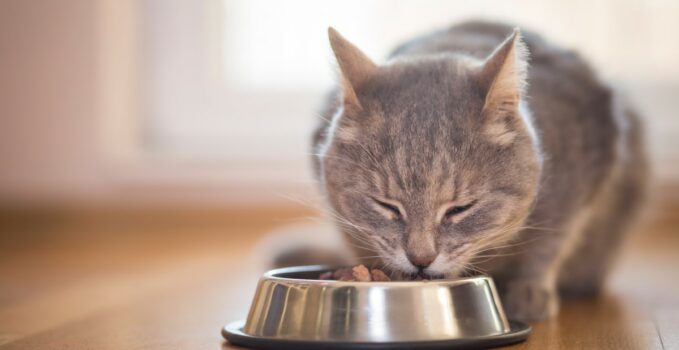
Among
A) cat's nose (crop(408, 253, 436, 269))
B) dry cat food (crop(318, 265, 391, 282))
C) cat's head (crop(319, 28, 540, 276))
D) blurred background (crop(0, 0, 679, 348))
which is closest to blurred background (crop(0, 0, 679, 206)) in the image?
blurred background (crop(0, 0, 679, 348))

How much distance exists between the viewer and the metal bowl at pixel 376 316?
1356 mm

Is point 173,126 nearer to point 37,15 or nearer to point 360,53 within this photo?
point 37,15

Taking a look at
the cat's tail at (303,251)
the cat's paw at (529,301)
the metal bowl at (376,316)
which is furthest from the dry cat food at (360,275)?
the cat's tail at (303,251)

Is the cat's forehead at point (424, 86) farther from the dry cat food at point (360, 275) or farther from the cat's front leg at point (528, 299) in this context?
the cat's front leg at point (528, 299)

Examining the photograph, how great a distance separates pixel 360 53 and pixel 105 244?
2.38 metres

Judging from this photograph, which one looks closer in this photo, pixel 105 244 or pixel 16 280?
pixel 16 280

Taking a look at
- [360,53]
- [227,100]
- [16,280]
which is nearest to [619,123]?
[360,53]

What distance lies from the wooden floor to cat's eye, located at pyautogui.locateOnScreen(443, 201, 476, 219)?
0.25 m

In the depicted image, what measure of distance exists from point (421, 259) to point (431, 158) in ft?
0.59

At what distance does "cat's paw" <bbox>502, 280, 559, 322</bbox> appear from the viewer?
6.11 ft

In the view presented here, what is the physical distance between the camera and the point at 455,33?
219cm

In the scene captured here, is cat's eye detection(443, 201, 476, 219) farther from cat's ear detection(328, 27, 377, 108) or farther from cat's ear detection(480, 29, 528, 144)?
cat's ear detection(328, 27, 377, 108)

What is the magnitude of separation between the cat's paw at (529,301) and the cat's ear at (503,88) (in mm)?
389

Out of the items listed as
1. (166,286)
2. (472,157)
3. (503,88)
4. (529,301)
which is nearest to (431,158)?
(472,157)
